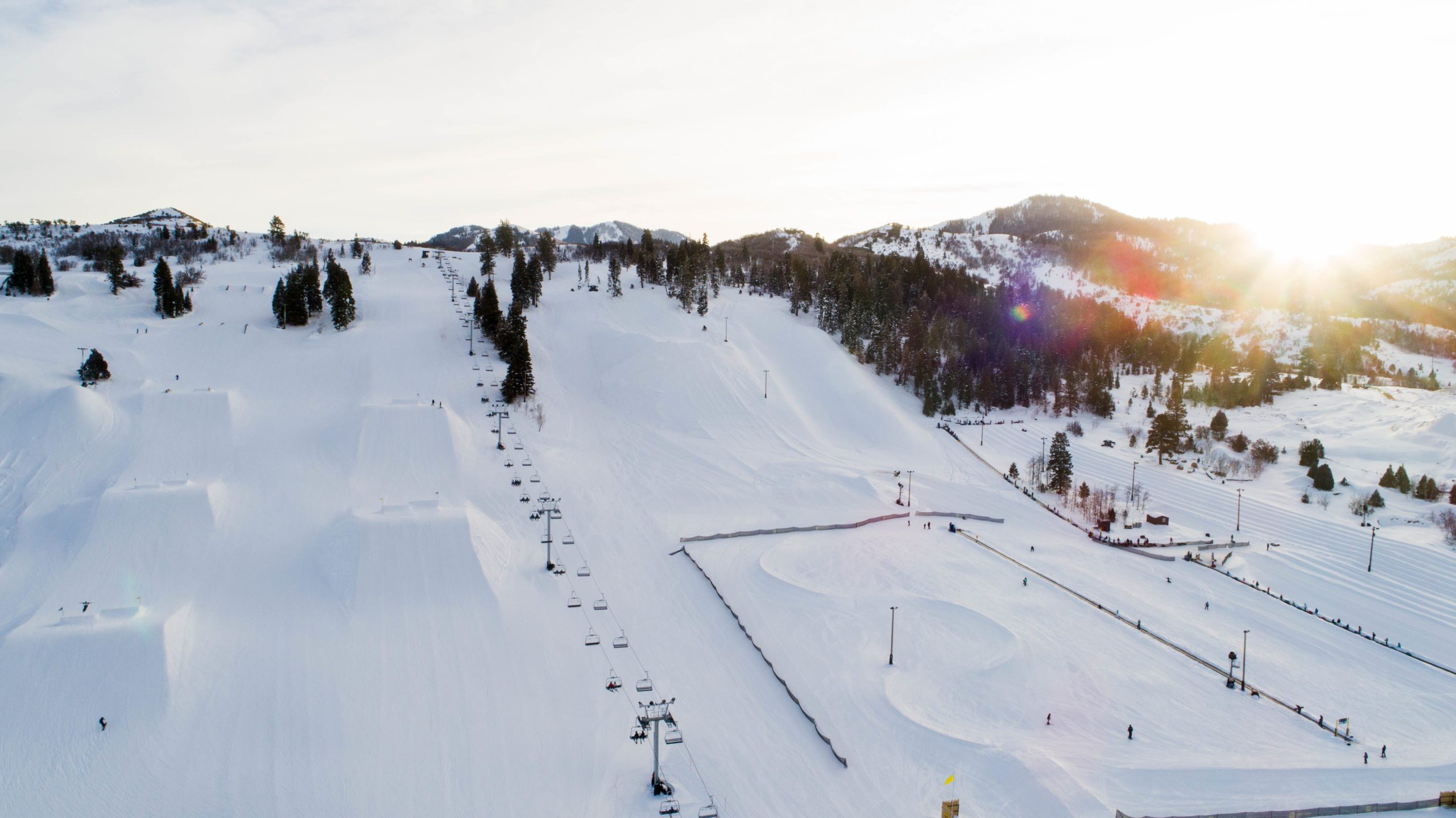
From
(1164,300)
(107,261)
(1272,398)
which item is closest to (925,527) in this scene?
(1272,398)

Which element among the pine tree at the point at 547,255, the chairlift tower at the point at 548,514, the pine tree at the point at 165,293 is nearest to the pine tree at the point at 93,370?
the pine tree at the point at 165,293

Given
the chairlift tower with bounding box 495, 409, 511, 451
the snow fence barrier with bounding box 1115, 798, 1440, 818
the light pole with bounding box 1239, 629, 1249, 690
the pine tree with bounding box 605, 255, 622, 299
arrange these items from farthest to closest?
the pine tree with bounding box 605, 255, 622, 299 → the chairlift tower with bounding box 495, 409, 511, 451 → the light pole with bounding box 1239, 629, 1249, 690 → the snow fence barrier with bounding box 1115, 798, 1440, 818

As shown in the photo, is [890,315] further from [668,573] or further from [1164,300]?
[1164,300]

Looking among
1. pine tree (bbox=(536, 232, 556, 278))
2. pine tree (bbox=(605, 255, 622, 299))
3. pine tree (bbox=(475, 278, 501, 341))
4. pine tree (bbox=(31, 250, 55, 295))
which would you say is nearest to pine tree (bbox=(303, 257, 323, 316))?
pine tree (bbox=(475, 278, 501, 341))

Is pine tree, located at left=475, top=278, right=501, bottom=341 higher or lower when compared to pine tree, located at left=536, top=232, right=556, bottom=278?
lower

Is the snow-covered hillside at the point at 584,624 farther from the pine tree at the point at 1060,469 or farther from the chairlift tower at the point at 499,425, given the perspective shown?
the pine tree at the point at 1060,469

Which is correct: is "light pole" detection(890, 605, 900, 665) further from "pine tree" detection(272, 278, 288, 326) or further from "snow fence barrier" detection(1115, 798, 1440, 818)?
"pine tree" detection(272, 278, 288, 326)
